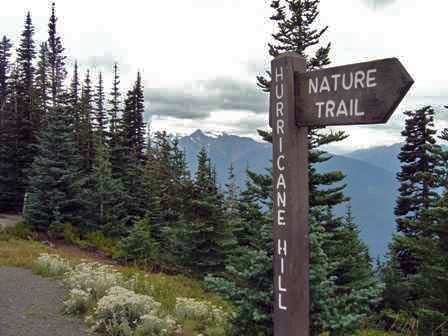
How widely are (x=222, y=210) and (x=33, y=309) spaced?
10160mm

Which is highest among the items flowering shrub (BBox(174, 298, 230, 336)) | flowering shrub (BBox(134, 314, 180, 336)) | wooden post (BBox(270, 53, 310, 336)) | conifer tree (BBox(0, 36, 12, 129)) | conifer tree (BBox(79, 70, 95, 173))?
conifer tree (BBox(0, 36, 12, 129))

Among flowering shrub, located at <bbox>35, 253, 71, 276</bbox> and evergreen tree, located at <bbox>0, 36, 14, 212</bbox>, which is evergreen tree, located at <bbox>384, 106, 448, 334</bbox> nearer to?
flowering shrub, located at <bbox>35, 253, 71, 276</bbox>

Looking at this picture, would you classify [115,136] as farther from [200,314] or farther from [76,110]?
[200,314]

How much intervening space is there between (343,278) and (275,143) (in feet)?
41.4

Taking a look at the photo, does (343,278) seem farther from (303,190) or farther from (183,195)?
(303,190)

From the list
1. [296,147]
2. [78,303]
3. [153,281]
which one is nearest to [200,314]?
[78,303]

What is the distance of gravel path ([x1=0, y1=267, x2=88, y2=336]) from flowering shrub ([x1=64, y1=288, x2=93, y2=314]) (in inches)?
7.5

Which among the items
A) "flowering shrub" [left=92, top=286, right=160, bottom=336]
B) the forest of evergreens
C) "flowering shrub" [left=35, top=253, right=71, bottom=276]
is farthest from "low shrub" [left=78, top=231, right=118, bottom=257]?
"flowering shrub" [left=92, top=286, right=160, bottom=336]

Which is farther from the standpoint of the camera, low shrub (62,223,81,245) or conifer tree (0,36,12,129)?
conifer tree (0,36,12,129)

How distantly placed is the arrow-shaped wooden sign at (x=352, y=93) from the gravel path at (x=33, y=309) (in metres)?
5.35

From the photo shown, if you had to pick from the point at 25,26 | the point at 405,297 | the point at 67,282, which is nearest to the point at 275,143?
the point at 67,282

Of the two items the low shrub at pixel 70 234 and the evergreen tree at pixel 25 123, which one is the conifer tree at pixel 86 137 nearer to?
the evergreen tree at pixel 25 123

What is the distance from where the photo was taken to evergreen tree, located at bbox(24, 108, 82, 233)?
2473 centimetres

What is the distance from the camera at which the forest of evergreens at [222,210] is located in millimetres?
4973
